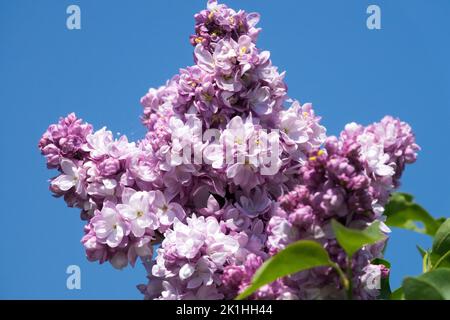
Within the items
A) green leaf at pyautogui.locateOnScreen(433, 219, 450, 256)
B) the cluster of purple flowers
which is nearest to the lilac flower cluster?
the cluster of purple flowers

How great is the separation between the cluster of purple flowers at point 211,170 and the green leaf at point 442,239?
157mm

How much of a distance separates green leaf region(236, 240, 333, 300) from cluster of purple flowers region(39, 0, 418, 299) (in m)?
0.18

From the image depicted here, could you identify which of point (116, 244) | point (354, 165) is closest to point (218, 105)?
point (116, 244)

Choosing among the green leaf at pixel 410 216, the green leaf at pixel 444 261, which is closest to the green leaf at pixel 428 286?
the green leaf at pixel 410 216

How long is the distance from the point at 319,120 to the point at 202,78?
39 centimetres

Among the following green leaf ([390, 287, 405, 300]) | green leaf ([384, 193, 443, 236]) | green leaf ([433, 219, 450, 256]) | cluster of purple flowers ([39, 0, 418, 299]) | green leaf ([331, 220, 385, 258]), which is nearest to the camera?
green leaf ([331, 220, 385, 258])

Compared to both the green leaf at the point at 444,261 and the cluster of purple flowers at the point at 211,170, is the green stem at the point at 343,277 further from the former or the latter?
the green leaf at the point at 444,261

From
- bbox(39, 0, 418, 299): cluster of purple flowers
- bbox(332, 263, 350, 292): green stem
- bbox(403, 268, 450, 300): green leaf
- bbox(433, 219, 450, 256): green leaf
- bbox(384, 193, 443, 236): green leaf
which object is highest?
bbox(39, 0, 418, 299): cluster of purple flowers

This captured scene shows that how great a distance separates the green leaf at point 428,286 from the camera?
5.22 ft

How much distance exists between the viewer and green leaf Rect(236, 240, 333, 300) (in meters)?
1.55

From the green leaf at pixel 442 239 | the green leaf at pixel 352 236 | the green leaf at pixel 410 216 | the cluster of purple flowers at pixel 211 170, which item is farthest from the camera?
the green leaf at pixel 442 239

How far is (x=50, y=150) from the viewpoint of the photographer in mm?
2479

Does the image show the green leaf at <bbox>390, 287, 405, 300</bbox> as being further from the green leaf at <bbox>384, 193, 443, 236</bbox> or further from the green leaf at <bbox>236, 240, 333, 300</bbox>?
the green leaf at <bbox>236, 240, 333, 300</bbox>
